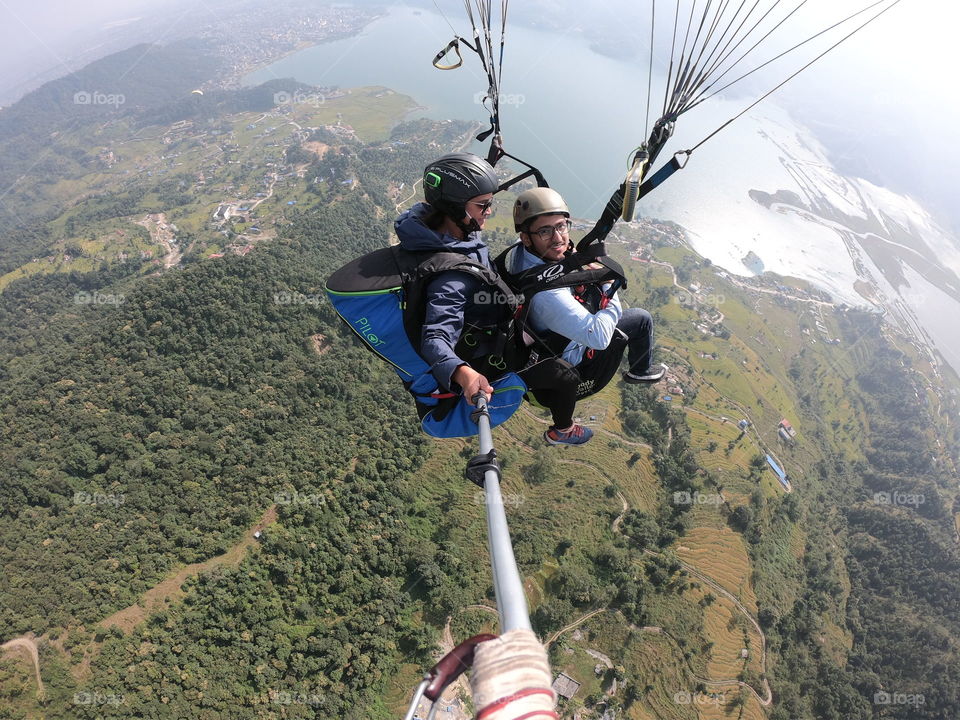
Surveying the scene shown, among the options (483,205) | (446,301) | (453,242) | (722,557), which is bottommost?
(722,557)

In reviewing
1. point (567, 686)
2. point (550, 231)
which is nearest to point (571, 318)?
point (550, 231)

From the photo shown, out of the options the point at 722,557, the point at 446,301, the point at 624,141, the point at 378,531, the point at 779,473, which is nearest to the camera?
the point at 446,301

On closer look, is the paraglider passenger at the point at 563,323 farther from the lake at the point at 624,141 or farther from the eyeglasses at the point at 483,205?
the lake at the point at 624,141

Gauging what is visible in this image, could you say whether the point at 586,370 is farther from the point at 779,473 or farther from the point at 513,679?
the point at 779,473

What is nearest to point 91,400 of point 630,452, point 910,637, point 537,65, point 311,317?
point 311,317

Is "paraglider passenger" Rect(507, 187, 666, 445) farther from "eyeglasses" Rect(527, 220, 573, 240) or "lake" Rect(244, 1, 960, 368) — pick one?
"lake" Rect(244, 1, 960, 368)

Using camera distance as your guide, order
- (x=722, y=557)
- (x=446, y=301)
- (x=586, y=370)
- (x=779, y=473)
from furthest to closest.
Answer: (x=779, y=473) → (x=722, y=557) → (x=586, y=370) → (x=446, y=301)

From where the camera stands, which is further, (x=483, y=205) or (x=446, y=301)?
(x=483, y=205)

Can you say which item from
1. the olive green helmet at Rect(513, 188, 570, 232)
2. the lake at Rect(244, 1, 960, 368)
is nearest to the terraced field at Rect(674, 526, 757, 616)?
the olive green helmet at Rect(513, 188, 570, 232)
